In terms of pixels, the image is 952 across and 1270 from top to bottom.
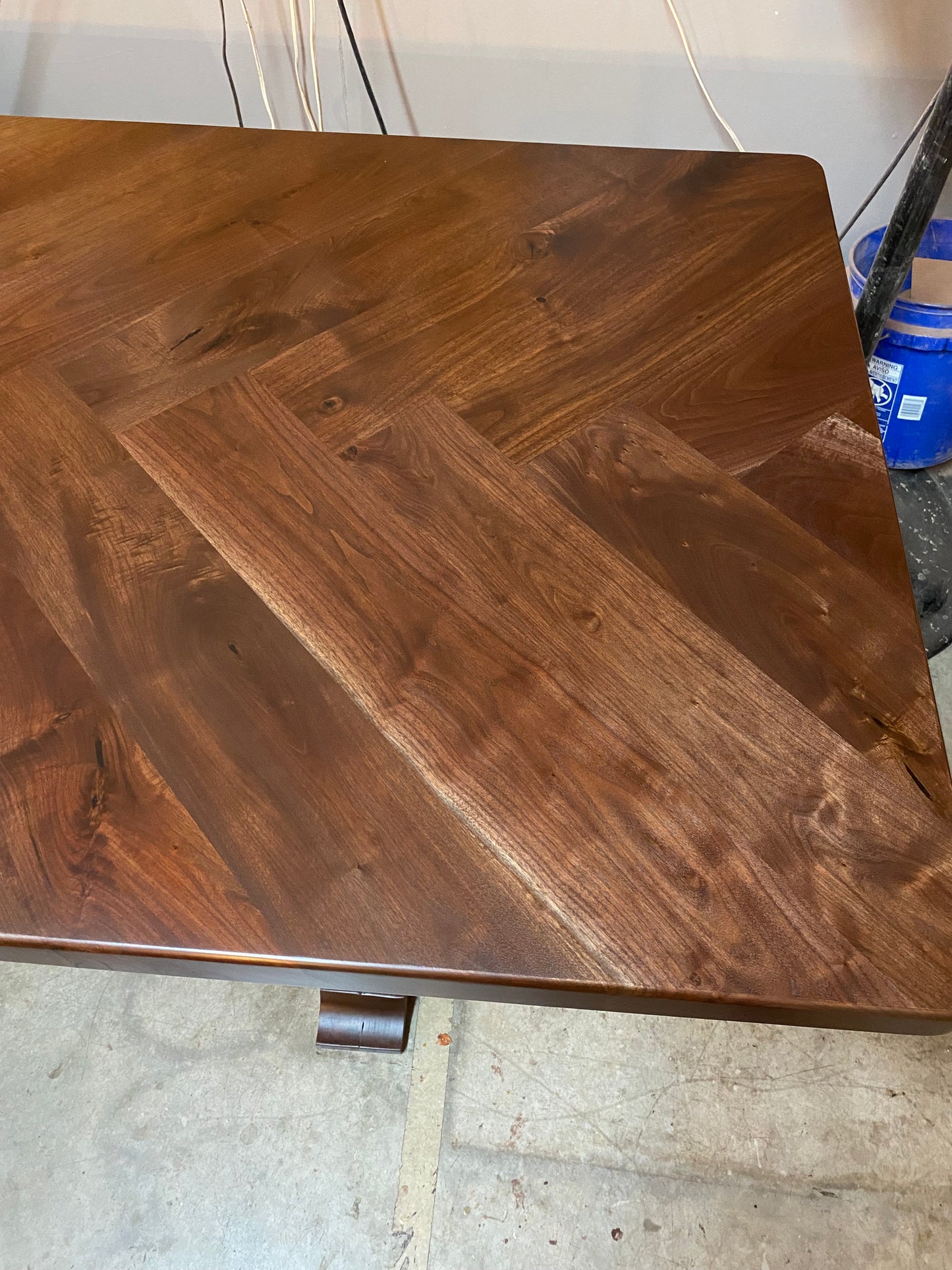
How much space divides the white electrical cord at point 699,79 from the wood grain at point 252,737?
1.01 m

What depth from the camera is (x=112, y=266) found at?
2.76 feet

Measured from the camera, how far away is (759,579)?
0.64 metres

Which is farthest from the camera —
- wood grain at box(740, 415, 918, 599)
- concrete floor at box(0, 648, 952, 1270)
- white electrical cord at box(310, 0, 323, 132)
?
white electrical cord at box(310, 0, 323, 132)

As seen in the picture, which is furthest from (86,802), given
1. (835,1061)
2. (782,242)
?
(835,1061)

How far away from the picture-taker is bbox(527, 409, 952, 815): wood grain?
573 millimetres

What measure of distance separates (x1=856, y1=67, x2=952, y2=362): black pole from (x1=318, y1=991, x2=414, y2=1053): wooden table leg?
93 cm

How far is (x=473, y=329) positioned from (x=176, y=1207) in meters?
0.88

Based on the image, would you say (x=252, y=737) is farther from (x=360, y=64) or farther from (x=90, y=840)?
(x=360, y=64)

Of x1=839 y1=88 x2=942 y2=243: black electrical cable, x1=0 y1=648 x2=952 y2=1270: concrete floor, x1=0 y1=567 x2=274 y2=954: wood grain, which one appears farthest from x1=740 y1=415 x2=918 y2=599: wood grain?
x1=839 y1=88 x2=942 y2=243: black electrical cable

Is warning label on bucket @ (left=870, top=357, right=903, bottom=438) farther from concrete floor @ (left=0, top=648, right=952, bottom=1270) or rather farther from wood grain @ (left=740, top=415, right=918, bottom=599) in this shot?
concrete floor @ (left=0, top=648, right=952, bottom=1270)

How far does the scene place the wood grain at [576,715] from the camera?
1.64ft

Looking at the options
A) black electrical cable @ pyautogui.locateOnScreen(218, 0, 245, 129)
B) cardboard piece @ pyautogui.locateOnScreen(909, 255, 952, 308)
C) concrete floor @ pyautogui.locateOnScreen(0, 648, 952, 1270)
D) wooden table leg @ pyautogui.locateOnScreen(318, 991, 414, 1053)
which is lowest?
concrete floor @ pyautogui.locateOnScreen(0, 648, 952, 1270)

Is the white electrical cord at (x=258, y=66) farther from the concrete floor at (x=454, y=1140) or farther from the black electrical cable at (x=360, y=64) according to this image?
the concrete floor at (x=454, y=1140)

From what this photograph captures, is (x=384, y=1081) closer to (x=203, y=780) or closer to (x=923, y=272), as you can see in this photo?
(x=203, y=780)
